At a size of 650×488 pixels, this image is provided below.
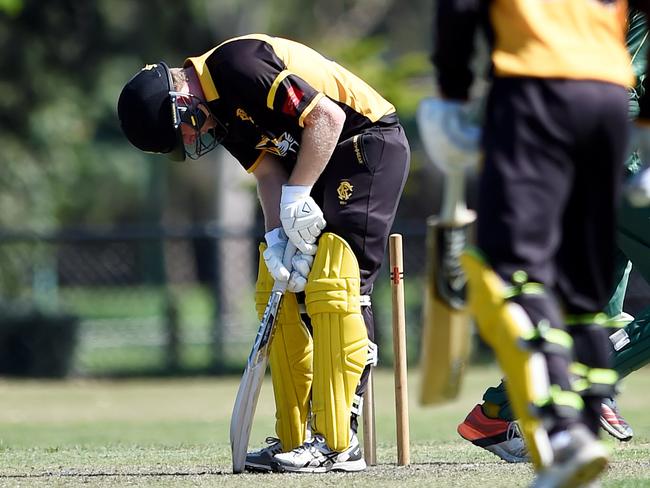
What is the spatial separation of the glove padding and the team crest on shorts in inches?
59.1

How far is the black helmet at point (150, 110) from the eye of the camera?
5285 millimetres

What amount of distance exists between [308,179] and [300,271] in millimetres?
380

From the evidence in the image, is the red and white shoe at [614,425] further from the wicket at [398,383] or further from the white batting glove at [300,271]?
the white batting glove at [300,271]

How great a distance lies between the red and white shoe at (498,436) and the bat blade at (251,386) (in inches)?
36.6

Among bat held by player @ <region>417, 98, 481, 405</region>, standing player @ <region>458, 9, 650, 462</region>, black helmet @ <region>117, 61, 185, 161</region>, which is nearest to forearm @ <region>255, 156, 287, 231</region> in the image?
black helmet @ <region>117, 61, 185, 161</region>

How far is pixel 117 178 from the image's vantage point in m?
31.9

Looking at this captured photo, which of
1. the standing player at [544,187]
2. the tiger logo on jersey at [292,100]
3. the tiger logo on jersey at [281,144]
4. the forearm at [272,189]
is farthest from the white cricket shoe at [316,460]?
the standing player at [544,187]

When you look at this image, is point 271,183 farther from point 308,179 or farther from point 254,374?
point 254,374

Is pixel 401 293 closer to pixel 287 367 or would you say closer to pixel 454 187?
pixel 287 367

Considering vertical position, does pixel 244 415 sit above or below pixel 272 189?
below

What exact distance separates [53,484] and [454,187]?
1983 millimetres

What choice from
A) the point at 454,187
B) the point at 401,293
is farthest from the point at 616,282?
the point at 454,187

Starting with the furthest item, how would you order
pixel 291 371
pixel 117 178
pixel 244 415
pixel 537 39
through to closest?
1. pixel 117 178
2. pixel 291 371
3. pixel 244 415
4. pixel 537 39

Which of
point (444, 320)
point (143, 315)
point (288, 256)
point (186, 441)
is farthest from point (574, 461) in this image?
point (143, 315)
